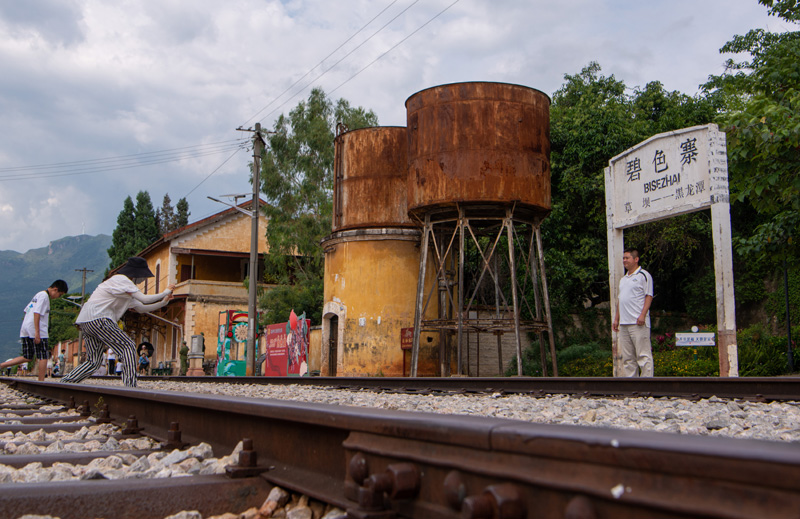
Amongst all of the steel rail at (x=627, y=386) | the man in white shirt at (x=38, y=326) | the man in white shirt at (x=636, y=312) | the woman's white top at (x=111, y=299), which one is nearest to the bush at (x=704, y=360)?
the man in white shirt at (x=636, y=312)

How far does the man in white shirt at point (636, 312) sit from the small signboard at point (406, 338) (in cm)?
1024

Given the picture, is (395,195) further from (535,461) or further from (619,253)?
(535,461)

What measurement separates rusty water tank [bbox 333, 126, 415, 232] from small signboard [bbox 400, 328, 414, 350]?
9.95ft

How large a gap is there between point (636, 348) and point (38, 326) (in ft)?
29.4

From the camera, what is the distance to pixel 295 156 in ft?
114

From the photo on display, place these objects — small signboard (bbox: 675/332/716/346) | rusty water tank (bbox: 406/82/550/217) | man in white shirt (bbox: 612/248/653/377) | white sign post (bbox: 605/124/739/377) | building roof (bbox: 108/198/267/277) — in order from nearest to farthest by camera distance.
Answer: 1. man in white shirt (bbox: 612/248/653/377)
2. white sign post (bbox: 605/124/739/377)
3. small signboard (bbox: 675/332/716/346)
4. rusty water tank (bbox: 406/82/550/217)
5. building roof (bbox: 108/198/267/277)

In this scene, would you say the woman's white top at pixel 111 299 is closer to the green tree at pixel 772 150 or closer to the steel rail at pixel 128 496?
the steel rail at pixel 128 496

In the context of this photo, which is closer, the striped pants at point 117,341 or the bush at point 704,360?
the striped pants at point 117,341

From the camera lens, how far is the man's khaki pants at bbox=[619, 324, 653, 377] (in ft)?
29.1

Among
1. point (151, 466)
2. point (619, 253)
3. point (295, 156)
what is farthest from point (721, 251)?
point (295, 156)

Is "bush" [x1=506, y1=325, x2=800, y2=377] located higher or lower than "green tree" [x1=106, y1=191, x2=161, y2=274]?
lower

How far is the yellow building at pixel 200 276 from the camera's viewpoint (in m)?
35.3

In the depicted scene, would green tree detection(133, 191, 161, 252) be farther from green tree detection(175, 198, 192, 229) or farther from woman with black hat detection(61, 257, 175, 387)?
Result: woman with black hat detection(61, 257, 175, 387)

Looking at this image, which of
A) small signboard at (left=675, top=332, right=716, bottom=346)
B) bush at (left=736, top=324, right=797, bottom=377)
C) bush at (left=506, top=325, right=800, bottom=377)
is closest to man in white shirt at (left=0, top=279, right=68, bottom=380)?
small signboard at (left=675, top=332, right=716, bottom=346)
